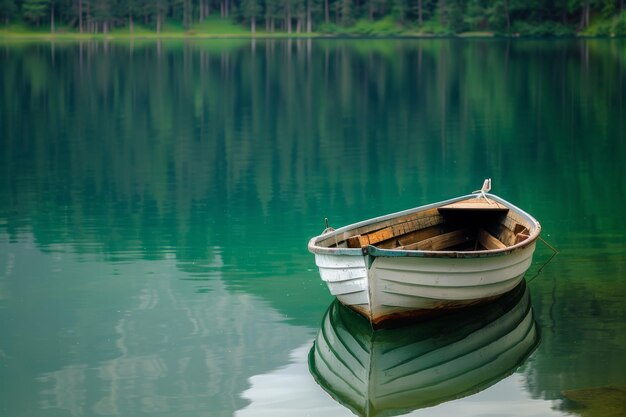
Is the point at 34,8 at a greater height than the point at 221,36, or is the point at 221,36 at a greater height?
the point at 34,8

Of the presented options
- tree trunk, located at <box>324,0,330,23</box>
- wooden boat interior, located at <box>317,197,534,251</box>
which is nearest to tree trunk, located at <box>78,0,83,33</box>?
tree trunk, located at <box>324,0,330,23</box>

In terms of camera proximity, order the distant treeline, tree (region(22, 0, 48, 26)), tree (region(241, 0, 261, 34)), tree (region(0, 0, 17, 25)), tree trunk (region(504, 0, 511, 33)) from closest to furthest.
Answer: tree trunk (region(504, 0, 511, 33)) → the distant treeline → tree (region(0, 0, 17, 25)) → tree (region(22, 0, 48, 26)) → tree (region(241, 0, 261, 34))

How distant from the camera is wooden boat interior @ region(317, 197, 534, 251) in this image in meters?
21.1

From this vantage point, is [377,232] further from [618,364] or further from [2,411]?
[2,411]

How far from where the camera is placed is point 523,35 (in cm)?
16050

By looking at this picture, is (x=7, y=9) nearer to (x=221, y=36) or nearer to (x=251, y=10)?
(x=221, y=36)

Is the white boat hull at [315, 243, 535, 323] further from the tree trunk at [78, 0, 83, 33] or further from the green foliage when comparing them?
the tree trunk at [78, 0, 83, 33]

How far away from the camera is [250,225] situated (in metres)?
28.5

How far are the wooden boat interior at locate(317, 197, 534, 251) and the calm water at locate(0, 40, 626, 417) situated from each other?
3.92 feet

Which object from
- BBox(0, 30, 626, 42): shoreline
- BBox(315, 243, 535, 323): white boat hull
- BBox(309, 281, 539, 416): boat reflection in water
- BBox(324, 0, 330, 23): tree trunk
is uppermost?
BBox(324, 0, 330, 23): tree trunk

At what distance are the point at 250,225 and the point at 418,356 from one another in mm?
11291

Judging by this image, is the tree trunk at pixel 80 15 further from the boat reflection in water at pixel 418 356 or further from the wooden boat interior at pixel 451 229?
the boat reflection in water at pixel 418 356

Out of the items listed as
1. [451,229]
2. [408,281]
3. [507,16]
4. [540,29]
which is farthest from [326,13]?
[408,281]

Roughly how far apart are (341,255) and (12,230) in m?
12.8
